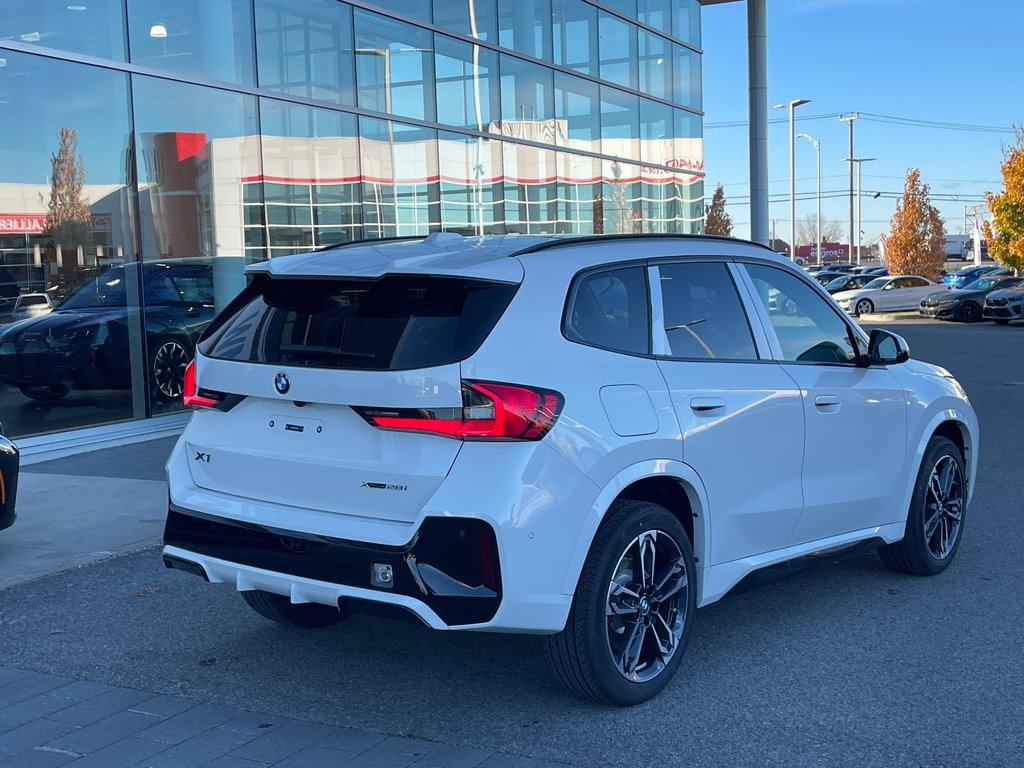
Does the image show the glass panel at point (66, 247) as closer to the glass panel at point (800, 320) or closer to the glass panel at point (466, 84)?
the glass panel at point (466, 84)

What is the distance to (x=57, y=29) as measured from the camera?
11414 mm

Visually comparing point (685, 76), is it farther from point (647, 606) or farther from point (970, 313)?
point (647, 606)

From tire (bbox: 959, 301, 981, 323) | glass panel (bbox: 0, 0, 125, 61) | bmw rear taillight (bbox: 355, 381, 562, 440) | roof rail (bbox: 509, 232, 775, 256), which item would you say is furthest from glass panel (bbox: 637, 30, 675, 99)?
bmw rear taillight (bbox: 355, 381, 562, 440)

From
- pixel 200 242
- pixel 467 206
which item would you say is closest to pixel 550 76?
pixel 467 206

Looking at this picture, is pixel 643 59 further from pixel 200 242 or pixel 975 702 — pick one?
pixel 975 702

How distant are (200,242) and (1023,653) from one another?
35.1ft

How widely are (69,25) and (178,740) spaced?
9.61m

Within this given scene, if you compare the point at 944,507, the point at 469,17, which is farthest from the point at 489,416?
the point at 469,17

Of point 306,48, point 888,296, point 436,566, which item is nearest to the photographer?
point 436,566

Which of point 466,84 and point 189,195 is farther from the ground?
point 466,84

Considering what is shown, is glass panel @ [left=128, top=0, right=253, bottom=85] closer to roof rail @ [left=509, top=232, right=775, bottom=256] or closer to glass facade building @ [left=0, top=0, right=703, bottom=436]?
glass facade building @ [left=0, top=0, right=703, bottom=436]

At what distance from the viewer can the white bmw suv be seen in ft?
12.5

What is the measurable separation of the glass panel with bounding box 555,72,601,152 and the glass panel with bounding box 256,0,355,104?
6116 mm

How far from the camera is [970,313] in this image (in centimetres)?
3294
